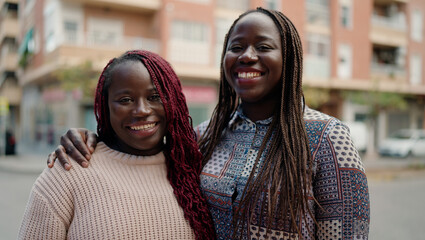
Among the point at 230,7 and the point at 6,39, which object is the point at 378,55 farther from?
the point at 6,39

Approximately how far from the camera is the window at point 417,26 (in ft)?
78.7

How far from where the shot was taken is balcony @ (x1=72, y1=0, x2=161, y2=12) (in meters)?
15.2

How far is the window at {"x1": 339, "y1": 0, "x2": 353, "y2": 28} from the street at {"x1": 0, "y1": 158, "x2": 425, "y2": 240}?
10.8m

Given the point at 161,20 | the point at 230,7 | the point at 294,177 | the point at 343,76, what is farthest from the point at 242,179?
the point at 343,76

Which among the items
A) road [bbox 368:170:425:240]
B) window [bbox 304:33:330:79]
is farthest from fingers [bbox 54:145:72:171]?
window [bbox 304:33:330:79]

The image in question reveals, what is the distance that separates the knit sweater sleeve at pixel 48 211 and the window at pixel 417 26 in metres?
26.6

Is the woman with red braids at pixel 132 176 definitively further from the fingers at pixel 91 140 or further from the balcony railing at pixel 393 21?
the balcony railing at pixel 393 21

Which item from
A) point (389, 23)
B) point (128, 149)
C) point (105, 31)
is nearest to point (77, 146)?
point (128, 149)

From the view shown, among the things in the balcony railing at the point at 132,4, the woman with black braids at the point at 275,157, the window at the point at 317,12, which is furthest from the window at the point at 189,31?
the woman with black braids at the point at 275,157

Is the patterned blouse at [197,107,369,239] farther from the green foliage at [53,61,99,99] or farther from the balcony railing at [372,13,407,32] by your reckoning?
the balcony railing at [372,13,407,32]

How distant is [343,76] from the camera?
2033 cm

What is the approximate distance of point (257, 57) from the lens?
1808 millimetres

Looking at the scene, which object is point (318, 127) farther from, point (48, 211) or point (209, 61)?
point (209, 61)

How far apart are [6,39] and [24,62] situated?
10.2m
